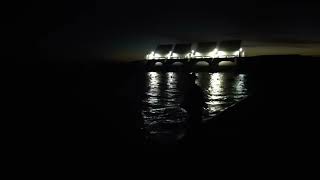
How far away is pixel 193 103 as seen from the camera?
6.96 metres

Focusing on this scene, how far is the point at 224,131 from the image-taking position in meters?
8.31

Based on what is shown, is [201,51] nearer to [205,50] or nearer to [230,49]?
[205,50]

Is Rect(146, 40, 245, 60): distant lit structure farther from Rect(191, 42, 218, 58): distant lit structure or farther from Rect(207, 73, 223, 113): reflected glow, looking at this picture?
Rect(207, 73, 223, 113): reflected glow

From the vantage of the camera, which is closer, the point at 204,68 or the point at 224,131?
the point at 224,131

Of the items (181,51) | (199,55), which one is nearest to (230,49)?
(199,55)

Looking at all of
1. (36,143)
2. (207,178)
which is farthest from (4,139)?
(207,178)

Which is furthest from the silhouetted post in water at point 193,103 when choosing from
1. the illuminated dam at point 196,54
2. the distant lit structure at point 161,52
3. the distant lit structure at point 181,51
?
the distant lit structure at point 161,52

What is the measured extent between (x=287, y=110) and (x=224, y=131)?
437 cm

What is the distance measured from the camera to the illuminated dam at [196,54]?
84213 millimetres

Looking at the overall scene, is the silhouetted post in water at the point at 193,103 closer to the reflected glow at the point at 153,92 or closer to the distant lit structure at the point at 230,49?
the reflected glow at the point at 153,92

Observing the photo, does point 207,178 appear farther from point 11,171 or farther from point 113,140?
point 11,171

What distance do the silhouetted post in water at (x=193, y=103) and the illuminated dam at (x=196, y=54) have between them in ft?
255

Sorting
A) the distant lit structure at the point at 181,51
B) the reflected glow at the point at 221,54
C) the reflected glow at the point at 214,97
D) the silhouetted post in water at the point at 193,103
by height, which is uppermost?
the distant lit structure at the point at 181,51

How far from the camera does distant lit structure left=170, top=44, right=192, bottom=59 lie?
308 ft
